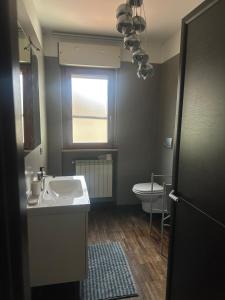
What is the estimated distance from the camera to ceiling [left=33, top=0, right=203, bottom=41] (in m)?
2.14

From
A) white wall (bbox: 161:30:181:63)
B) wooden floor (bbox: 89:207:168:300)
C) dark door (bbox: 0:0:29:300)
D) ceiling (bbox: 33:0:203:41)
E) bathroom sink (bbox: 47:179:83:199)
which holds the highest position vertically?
ceiling (bbox: 33:0:203:41)

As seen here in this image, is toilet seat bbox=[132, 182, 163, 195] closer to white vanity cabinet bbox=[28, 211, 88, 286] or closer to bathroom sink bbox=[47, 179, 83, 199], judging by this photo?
bathroom sink bbox=[47, 179, 83, 199]

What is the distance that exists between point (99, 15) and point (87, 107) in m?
1.23

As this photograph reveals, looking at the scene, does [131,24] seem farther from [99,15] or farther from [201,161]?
[201,161]

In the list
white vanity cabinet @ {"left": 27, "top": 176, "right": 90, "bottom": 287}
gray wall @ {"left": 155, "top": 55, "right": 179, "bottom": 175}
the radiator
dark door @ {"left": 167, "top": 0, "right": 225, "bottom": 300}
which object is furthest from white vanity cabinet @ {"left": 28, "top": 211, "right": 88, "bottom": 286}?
gray wall @ {"left": 155, "top": 55, "right": 179, "bottom": 175}

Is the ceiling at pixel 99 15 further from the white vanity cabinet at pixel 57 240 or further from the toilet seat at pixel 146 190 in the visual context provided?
the toilet seat at pixel 146 190

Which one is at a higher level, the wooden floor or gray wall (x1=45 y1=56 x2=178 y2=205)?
gray wall (x1=45 y1=56 x2=178 y2=205)

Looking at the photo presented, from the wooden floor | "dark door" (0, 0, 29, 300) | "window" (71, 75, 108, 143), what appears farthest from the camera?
"window" (71, 75, 108, 143)

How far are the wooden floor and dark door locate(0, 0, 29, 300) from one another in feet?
4.78

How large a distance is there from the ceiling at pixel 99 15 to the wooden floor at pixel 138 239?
99.8 inches

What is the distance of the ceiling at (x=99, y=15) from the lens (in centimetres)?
214

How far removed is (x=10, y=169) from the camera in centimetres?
62

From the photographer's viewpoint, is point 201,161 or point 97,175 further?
point 97,175

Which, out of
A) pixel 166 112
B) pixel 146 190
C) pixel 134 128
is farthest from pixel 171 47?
pixel 146 190
